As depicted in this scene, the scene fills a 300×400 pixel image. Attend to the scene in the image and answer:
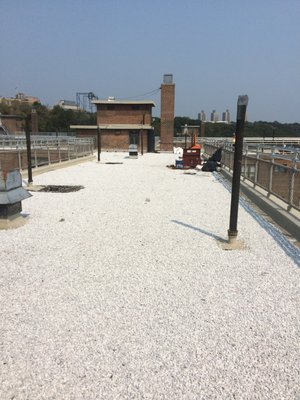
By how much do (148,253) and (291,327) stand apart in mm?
2476

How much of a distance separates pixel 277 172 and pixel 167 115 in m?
37.3

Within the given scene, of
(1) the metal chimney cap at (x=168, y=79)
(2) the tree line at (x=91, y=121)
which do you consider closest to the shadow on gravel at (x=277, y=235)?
(1) the metal chimney cap at (x=168, y=79)

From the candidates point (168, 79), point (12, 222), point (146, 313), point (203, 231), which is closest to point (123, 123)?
point (168, 79)

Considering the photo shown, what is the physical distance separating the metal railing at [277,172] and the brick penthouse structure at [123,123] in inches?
1246

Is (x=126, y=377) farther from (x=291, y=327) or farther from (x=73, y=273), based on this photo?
(x=73, y=273)

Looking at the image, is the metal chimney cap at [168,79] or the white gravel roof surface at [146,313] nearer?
the white gravel roof surface at [146,313]

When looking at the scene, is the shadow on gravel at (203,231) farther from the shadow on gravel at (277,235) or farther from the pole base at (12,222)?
the pole base at (12,222)

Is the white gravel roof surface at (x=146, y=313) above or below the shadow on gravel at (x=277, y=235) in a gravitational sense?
below

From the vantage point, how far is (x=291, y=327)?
329 centimetres

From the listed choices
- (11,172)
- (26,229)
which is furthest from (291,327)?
(11,172)

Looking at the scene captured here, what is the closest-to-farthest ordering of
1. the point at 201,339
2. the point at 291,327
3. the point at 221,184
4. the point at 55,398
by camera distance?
the point at 55,398, the point at 201,339, the point at 291,327, the point at 221,184

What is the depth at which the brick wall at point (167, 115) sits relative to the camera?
143 ft

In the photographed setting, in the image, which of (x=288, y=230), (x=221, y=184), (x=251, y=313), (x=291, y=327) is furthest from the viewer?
(x=221, y=184)

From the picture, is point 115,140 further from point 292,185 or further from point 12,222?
point 292,185
